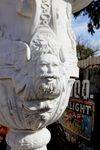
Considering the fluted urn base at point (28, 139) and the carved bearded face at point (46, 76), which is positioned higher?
the carved bearded face at point (46, 76)

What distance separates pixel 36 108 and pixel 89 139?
2611 millimetres

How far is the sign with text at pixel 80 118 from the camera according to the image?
360 centimetres

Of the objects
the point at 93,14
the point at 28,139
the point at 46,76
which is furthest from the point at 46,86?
the point at 93,14

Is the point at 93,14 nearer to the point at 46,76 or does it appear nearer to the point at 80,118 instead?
the point at 80,118

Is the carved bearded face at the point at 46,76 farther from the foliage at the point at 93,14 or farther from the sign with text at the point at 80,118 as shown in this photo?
the sign with text at the point at 80,118

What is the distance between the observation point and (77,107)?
12.3 ft

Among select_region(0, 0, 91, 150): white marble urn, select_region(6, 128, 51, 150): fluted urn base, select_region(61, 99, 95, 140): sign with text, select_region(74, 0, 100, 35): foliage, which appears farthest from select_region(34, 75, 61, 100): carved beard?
select_region(61, 99, 95, 140): sign with text

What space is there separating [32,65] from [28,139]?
10.5 inches

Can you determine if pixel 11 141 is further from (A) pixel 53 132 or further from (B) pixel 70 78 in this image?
(A) pixel 53 132

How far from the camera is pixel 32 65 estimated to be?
109 cm

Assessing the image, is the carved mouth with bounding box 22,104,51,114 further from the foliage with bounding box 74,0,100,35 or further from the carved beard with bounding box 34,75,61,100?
the foliage with bounding box 74,0,100,35

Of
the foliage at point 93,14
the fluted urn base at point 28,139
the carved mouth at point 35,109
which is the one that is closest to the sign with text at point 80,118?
the foliage at point 93,14

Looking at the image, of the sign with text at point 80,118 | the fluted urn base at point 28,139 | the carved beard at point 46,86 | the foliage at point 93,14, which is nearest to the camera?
the carved beard at point 46,86

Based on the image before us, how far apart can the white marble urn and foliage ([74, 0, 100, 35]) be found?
6.39 feet
